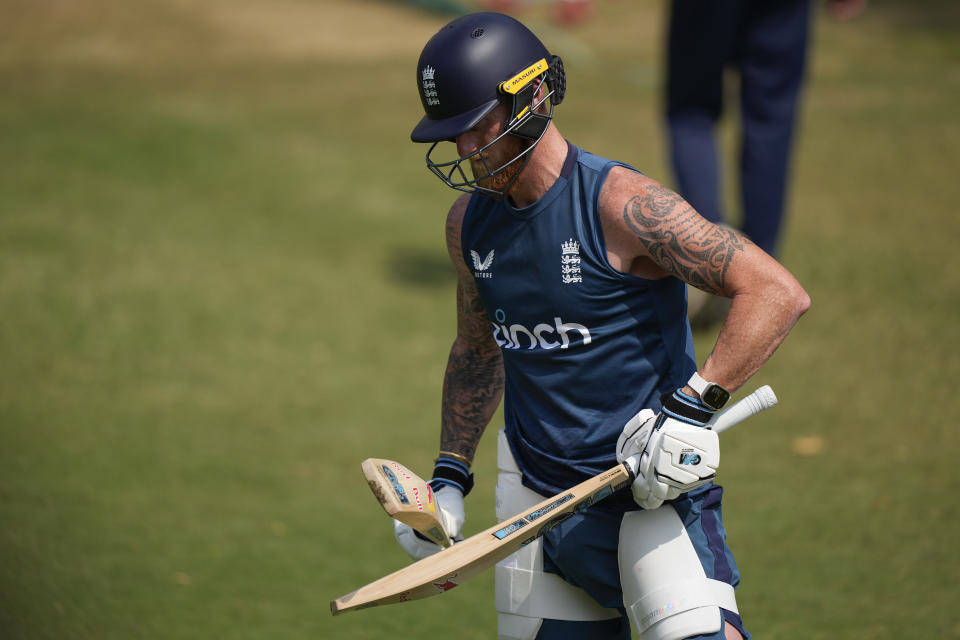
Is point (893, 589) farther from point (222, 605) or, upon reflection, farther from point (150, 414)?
point (150, 414)

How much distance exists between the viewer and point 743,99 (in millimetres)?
7816

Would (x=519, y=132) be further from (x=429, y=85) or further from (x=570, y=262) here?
(x=570, y=262)

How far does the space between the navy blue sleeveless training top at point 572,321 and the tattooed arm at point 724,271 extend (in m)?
0.14

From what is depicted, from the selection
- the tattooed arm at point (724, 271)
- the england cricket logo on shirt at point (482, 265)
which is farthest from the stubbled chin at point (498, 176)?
the tattooed arm at point (724, 271)

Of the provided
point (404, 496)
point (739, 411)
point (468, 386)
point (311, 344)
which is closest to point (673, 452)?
point (739, 411)

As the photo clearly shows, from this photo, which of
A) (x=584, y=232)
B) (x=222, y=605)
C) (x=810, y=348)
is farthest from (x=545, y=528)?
(x=810, y=348)

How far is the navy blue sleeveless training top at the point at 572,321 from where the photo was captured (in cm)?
317

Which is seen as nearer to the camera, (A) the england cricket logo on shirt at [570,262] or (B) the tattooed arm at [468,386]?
(A) the england cricket logo on shirt at [570,262]

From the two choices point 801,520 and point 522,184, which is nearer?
point 522,184

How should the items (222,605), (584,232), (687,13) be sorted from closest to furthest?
(584,232) → (222,605) → (687,13)

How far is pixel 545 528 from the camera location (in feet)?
10.4

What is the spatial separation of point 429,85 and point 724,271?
3.37 feet

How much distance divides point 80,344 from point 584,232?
567 cm

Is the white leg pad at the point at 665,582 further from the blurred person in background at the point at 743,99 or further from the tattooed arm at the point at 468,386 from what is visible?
the blurred person in background at the point at 743,99
